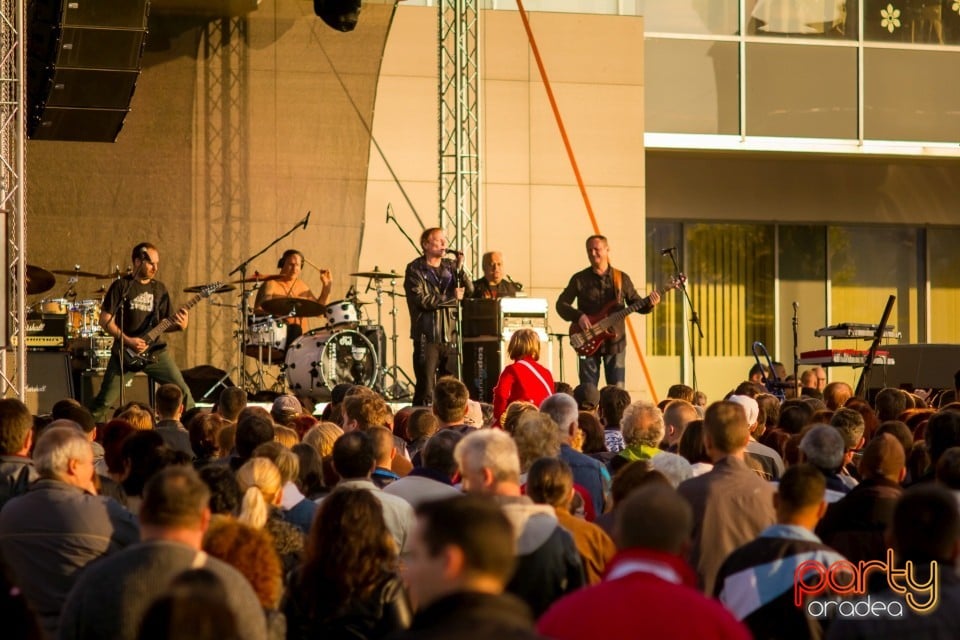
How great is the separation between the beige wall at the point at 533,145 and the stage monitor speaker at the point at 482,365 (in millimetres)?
4359

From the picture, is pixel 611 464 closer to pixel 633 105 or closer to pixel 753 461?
pixel 753 461

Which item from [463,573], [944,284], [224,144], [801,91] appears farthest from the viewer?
[944,284]

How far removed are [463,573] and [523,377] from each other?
8727 millimetres

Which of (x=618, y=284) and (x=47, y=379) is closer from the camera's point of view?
(x=47, y=379)

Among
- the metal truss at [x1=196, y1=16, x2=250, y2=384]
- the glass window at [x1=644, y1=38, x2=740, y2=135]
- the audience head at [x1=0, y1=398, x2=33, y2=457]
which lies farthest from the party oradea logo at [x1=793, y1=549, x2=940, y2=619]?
the glass window at [x1=644, y1=38, x2=740, y2=135]

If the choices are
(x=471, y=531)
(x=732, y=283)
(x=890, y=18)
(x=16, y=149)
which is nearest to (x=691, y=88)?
(x=890, y=18)

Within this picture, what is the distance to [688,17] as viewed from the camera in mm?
21391

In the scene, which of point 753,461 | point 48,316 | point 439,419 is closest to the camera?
point 753,461

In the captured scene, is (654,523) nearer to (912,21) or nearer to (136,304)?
(136,304)

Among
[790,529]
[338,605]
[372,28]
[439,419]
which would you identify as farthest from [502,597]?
[372,28]

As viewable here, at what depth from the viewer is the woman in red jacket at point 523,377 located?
11.8 meters

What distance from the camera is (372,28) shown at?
19906 millimetres

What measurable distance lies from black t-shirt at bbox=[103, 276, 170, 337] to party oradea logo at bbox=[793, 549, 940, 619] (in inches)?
410

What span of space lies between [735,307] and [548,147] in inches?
185
